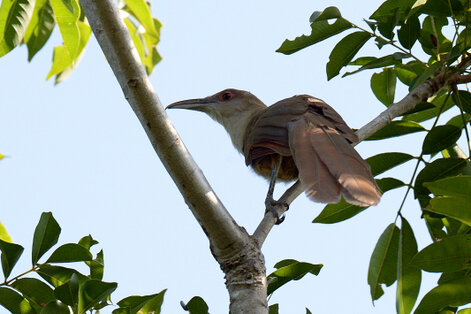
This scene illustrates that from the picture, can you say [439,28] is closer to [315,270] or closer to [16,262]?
[315,270]

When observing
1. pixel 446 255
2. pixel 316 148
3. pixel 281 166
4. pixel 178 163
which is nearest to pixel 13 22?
pixel 178 163

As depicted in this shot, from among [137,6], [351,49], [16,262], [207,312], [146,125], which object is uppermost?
[137,6]

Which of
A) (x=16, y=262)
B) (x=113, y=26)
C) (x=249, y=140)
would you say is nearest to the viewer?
(x=16, y=262)

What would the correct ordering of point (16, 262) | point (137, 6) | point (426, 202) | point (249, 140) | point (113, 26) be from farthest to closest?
point (249, 140) < point (137, 6) < point (426, 202) < point (113, 26) < point (16, 262)

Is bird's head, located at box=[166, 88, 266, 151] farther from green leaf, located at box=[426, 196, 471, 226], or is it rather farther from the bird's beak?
green leaf, located at box=[426, 196, 471, 226]

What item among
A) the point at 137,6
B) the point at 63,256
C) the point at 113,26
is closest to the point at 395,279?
the point at 63,256

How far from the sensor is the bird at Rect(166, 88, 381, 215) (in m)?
2.91

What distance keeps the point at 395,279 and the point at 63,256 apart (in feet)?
4.71

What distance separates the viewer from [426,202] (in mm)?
3031

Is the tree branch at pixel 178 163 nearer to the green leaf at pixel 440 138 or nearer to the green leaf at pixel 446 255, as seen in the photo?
the green leaf at pixel 446 255

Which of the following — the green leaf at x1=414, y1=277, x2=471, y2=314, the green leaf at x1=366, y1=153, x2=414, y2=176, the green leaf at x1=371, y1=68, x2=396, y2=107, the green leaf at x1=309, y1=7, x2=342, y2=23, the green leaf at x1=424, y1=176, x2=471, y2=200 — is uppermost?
the green leaf at x1=371, y1=68, x2=396, y2=107

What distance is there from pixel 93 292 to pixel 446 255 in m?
1.28

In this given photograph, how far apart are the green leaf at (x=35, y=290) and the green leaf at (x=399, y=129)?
6.10ft

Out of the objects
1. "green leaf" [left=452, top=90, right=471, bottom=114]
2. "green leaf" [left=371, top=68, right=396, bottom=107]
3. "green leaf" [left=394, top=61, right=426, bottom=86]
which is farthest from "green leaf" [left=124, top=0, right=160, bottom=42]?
"green leaf" [left=452, top=90, right=471, bottom=114]
